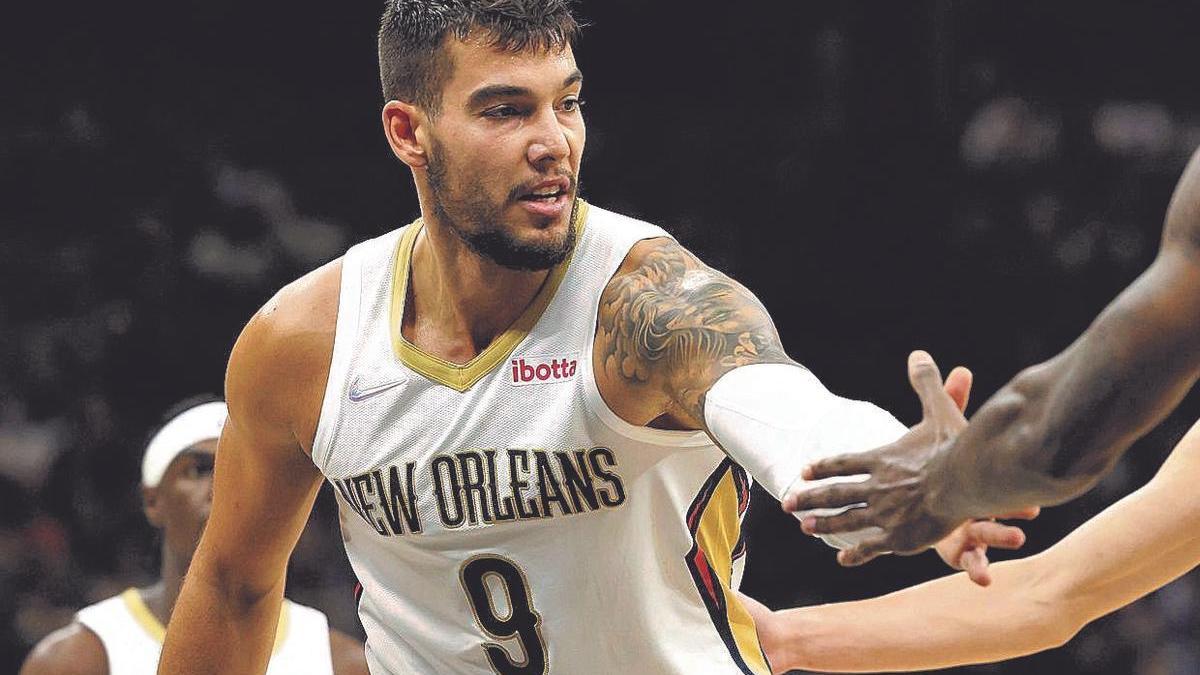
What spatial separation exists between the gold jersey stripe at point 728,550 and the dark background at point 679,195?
3.92 m

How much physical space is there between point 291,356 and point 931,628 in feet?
4.93

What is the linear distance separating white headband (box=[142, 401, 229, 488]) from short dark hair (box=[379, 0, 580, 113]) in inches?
92.7

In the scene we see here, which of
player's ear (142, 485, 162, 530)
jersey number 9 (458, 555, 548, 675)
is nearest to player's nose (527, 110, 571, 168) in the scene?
jersey number 9 (458, 555, 548, 675)

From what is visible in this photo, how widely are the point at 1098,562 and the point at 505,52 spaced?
1645 millimetres

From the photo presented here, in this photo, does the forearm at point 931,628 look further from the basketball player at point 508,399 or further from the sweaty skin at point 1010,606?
→ the basketball player at point 508,399

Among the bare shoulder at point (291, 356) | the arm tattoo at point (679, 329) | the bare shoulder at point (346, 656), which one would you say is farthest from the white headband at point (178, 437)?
the arm tattoo at point (679, 329)

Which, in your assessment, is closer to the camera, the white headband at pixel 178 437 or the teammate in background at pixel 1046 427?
the teammate in background at pixel 1046 427

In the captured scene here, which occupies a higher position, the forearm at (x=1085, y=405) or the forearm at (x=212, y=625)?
the forearm at (x=1085, y=405)

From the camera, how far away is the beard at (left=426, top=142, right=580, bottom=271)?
10.5 ft

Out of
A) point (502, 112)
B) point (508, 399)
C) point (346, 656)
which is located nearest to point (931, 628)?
point (508, 399)

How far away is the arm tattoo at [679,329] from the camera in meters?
2.84

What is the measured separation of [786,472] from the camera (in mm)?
2623

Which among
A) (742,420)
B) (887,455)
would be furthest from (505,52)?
(887,455)

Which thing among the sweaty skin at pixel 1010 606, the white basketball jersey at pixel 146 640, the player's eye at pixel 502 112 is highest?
the player's eye at pixel 502 112
